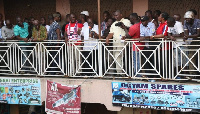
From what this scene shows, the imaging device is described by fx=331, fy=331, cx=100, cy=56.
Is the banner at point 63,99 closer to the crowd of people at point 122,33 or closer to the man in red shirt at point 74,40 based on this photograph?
the man in red shirt at point 74,40

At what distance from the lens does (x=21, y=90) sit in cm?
1010

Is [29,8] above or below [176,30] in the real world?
above

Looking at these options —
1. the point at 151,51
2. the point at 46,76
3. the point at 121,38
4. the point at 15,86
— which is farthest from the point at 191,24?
the point at 15,86

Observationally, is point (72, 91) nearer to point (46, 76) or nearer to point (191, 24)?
point (46, 76)

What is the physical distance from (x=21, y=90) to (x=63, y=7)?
3.96 metres

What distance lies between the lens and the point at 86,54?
31.5ft

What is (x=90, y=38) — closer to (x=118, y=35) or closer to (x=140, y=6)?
(x=118, y=35)

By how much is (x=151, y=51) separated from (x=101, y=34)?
196 centimetres

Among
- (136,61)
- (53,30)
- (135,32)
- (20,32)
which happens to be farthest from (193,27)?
(20,32)

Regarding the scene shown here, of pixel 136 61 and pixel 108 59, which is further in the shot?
pixel 108 59

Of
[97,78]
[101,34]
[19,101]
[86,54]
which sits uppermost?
[101,34]

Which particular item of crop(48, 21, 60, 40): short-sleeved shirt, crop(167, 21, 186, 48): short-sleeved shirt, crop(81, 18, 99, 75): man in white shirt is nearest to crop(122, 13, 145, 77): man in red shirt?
crop(167, 21, 186, 48): short-sleeved shirt

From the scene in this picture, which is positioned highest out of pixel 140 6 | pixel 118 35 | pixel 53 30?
pixel 140 6

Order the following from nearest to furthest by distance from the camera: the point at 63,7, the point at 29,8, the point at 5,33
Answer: the point at 5,33, the point at 63,7, the point at 29,8
